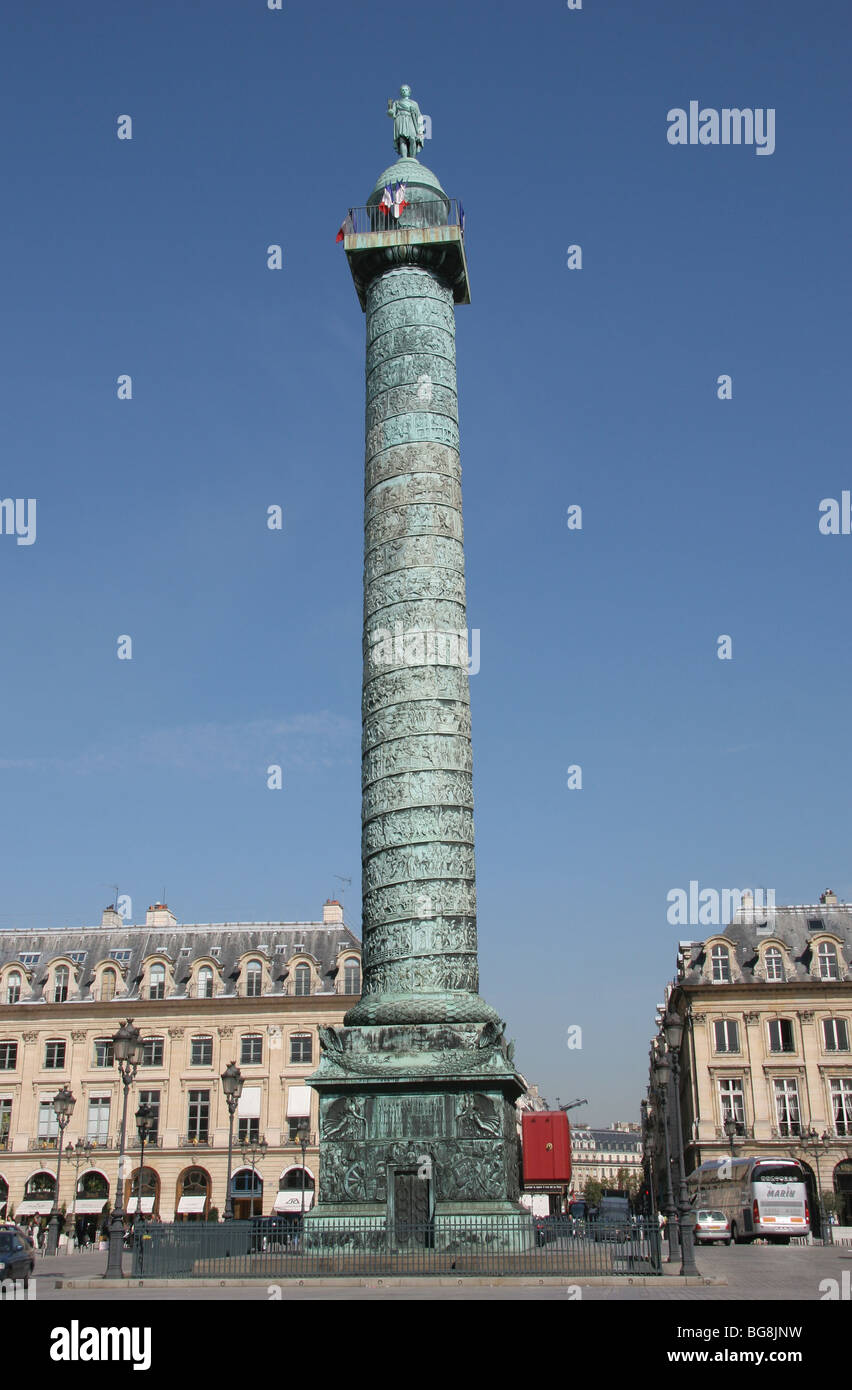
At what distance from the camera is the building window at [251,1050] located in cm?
3772

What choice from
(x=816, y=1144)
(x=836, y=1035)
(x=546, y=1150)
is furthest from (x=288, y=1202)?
(x=836, y=1035)

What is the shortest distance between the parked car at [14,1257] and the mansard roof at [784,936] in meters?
27.2

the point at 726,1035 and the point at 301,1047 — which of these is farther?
the point at 726,1035

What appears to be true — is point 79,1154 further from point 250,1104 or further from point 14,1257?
point 14,1257

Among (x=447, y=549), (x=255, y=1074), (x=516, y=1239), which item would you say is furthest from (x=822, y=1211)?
(x=447, y=549)

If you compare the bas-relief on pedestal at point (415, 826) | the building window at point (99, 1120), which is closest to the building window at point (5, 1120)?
the building window at point (99, 1120)

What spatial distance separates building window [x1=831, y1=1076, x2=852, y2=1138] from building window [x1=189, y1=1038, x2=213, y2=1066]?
18.8 meters

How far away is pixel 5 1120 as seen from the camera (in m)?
37.8

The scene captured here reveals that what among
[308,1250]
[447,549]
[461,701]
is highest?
[447,549]

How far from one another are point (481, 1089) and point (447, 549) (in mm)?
7700

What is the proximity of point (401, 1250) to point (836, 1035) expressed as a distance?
88.7ft

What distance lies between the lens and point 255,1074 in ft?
123

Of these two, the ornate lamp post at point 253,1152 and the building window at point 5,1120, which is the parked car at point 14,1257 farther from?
the building window at point 5,1120
